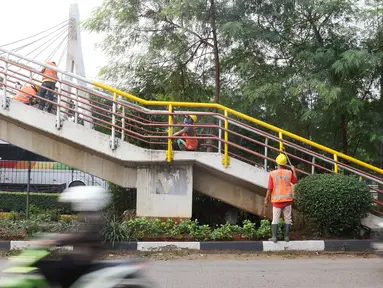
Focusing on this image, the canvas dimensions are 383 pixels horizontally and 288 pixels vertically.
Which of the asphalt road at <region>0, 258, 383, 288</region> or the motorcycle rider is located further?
the asphalt road at <region>0, 258, 383, 288</region>

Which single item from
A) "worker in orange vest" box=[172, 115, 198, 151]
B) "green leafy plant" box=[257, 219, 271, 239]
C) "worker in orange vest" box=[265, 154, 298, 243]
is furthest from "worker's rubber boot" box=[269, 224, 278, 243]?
"worker in orange vest" box=[172, 115, 198, 151]

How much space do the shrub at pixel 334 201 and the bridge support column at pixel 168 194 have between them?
2193 millimetres

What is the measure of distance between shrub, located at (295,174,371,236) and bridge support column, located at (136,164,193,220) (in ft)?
7.19

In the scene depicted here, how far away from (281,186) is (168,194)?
225 centimetres

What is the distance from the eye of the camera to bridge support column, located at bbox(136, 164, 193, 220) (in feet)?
31.4

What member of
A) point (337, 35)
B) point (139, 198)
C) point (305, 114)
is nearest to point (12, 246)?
point (139, 198)

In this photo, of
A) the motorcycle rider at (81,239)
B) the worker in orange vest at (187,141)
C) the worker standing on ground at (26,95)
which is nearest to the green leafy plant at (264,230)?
the worker in orange vest at (187,141)

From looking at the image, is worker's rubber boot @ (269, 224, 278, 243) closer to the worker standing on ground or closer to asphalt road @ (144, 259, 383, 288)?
asphalt road @ (144, 259, 383, 288)

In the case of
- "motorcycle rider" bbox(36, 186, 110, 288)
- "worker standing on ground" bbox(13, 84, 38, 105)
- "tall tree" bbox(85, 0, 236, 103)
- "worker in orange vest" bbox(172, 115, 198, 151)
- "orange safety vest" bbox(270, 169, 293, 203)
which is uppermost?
"tall tree" bbox(85, 0, 236, 103)

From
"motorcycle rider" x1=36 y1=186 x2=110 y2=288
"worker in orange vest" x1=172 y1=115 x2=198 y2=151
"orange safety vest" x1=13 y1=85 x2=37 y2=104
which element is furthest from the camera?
"orange safety vest" x1=13 y1=85 x2=37 y2=104

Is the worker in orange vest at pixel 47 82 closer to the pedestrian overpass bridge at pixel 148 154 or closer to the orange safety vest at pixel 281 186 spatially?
the pedestrian overpass bridge at pixel 148 154

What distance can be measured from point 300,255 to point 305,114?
11.1 feet

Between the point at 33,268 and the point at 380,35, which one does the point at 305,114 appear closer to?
the point at 380,35

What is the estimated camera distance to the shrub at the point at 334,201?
8.66m
